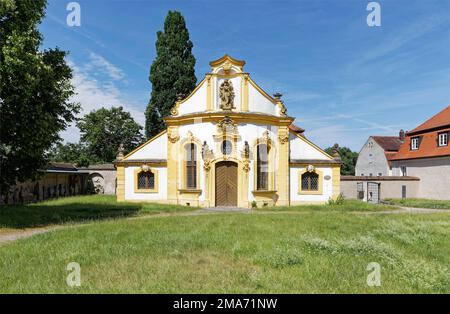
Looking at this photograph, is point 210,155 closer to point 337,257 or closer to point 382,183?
point 337,257

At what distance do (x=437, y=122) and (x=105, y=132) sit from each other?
44711 millimetres

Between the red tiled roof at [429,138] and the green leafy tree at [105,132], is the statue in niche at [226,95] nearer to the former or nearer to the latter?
the red tiled roof at [429,138]

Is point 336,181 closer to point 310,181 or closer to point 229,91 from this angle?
point 310,181

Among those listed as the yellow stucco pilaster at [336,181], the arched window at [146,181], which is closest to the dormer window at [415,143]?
the yellow stucco pilaster at [336,181]

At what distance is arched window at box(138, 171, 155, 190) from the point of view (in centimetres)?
2166

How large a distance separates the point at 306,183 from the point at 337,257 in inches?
581

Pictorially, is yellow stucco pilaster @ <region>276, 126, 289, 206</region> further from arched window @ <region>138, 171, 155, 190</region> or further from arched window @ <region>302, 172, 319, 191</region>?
arched window @ <region>138, 171, 155, 190</region>

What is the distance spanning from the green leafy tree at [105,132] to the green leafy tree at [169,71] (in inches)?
716

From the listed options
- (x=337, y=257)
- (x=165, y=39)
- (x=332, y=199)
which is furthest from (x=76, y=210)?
(x=165, y=39)

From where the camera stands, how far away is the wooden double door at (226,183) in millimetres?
20000

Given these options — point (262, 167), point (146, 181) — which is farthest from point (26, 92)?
point (262, 167)

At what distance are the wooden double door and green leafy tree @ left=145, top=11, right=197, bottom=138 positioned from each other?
13.3m

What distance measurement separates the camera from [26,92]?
10586 millimetres

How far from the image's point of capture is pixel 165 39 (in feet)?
106
